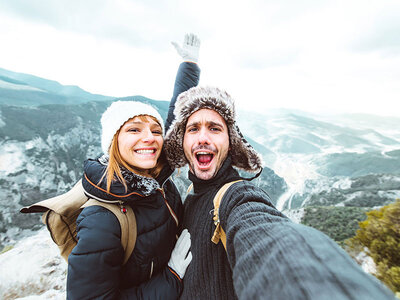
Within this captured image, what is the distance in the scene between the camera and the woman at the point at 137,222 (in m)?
1.54

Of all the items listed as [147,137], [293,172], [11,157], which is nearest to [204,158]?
[147,137]

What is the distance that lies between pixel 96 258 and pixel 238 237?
49.0 inches

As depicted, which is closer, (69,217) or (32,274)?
(69,217)

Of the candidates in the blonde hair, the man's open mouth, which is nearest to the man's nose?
the man's open mouth

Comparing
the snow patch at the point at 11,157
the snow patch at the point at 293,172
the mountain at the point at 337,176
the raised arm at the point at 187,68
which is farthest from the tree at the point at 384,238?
the snow patch at the point at 293,172

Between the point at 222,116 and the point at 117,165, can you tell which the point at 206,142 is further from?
the point at 117,165

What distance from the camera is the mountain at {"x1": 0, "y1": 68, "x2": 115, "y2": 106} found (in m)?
114

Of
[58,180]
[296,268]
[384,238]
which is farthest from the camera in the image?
[58,180]

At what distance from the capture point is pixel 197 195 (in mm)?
2467

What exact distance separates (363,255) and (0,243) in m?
72.5

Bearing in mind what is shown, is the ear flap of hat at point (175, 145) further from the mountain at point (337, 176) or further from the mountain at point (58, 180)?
the mountain at point (337, 176)

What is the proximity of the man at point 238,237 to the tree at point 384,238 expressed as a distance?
7.49m

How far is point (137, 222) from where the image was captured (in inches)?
75.7

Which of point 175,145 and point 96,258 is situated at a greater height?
point 175,145
